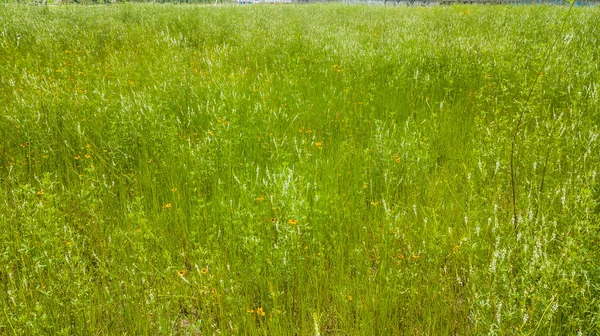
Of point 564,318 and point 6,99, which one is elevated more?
point 6,99

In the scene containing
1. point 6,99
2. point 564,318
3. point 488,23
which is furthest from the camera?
point 488,23

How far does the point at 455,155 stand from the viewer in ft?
10.9

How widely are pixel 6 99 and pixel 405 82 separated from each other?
183 inches

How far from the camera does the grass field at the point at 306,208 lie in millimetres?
1769

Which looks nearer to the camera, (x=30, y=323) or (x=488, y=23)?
(x=30, y=323)

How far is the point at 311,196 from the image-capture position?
9.07ft

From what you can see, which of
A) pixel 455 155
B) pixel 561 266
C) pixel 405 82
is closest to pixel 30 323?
pixel 561 266

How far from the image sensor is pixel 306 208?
7.02ft

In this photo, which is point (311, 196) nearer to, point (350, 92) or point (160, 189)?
point (160, 189)

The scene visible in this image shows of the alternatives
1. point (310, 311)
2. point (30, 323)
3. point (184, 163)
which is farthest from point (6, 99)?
point (310, 311)

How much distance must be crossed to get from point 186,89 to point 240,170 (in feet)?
6.59

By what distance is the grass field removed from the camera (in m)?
1.77

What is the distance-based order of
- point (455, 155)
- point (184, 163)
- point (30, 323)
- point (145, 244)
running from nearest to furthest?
point (30, 323) < point (145, 244) < point (184, 163) < point (455, 155)

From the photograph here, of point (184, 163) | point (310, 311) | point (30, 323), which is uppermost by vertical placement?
point (184, 163)
